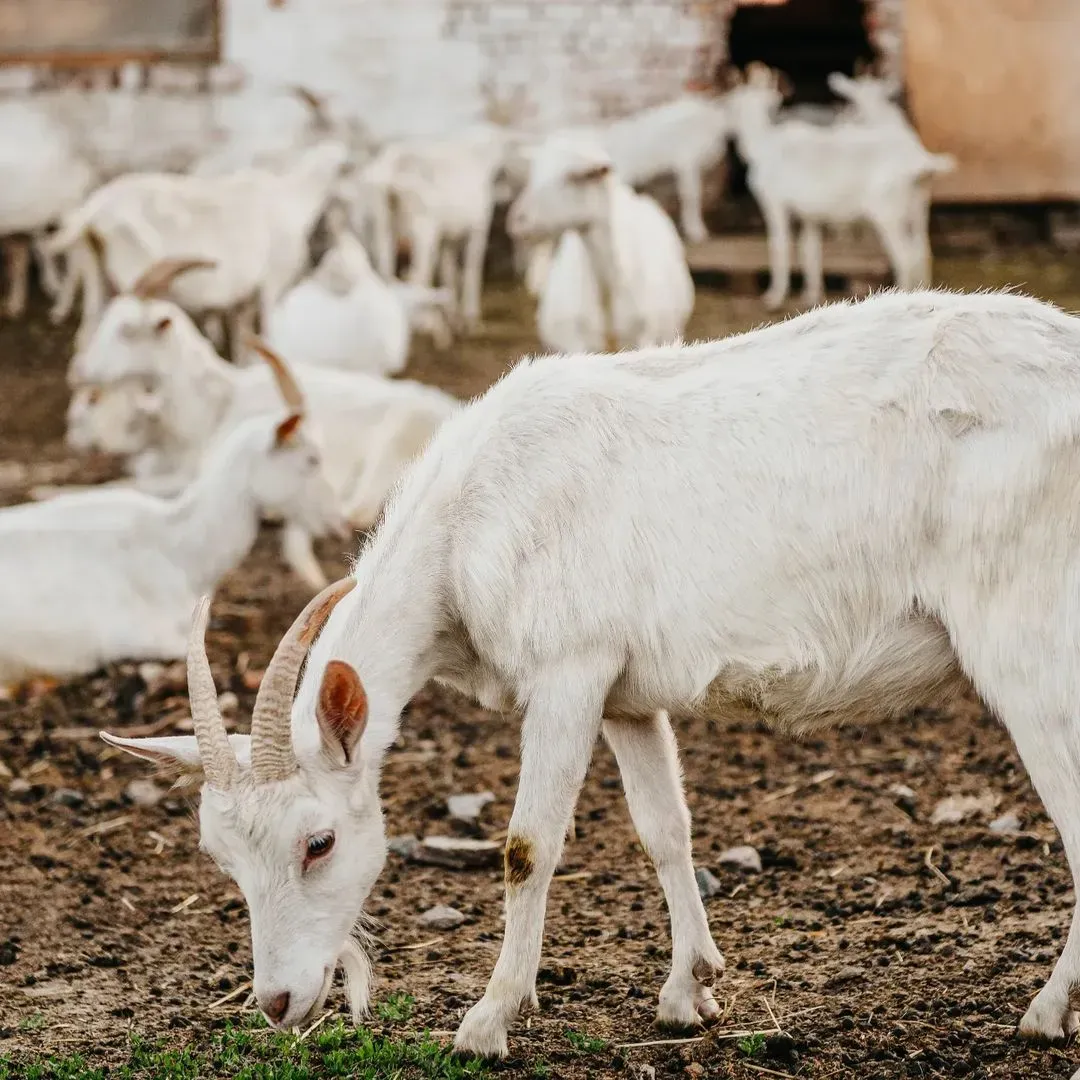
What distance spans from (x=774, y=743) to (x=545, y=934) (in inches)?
58.6

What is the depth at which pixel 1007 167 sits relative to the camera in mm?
15336

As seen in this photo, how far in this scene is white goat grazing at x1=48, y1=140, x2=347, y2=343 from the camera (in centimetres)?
1079

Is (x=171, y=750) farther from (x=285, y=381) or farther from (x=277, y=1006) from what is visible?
(x=285, y=381)

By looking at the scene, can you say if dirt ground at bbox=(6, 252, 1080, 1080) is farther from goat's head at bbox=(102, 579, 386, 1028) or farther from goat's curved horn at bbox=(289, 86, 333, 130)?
goat's curved horn at bbox=(289, 86, 333, 130)

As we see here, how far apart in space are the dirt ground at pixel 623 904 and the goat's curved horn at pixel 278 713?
2.49 feet

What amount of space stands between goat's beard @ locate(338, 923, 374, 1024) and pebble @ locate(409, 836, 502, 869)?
3.32ft

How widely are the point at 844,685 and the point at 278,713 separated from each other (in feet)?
3.48

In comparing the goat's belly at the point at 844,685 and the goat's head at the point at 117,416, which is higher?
the goat's belly at the point at 844,685

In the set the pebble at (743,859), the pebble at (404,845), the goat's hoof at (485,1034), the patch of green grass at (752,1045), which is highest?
the goat's hoof at (485,1034)

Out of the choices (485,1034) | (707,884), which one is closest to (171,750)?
(485,1034)

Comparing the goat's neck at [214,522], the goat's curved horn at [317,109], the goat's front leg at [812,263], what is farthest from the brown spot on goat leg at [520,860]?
the goat's curved horn at [317,109]

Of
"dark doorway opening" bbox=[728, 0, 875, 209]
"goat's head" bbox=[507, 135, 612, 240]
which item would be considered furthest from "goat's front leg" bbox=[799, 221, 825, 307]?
"dark doorway opening" bbox=[728, 0, 875, 209]

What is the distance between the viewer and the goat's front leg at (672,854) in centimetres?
335

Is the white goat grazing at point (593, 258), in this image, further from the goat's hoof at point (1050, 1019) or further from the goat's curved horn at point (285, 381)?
the goat's hoof at point (1050, 1019)
